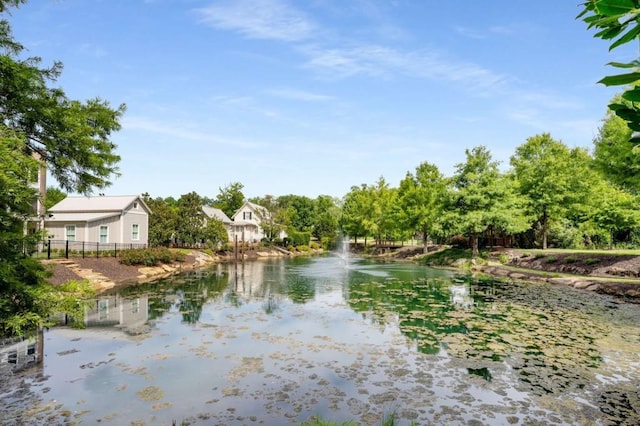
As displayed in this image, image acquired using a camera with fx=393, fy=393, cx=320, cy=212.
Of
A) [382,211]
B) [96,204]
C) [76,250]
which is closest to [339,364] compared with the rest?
[76,250]

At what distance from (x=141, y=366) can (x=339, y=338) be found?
571cm

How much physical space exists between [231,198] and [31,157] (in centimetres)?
7415

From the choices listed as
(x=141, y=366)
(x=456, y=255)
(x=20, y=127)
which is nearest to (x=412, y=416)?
(x=141, y=366)

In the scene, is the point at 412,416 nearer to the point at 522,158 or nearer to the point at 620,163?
the point at 620,163

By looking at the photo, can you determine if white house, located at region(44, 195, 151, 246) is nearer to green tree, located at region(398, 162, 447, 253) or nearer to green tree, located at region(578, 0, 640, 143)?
green tree, located at region(398, 162, 447, 253)

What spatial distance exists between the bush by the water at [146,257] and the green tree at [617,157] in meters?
30.1

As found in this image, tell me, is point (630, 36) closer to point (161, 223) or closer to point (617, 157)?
point (617, 157)

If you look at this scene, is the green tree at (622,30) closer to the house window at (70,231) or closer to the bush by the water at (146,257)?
the bush by the water at (146,257)

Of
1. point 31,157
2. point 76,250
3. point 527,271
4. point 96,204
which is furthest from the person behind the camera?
point 96,204

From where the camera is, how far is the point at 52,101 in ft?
30.1

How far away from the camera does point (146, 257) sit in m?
29.9

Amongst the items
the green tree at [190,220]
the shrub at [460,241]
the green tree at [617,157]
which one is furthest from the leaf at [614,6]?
the shrub at [460,241]

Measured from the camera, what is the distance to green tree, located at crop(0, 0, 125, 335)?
20.7ft

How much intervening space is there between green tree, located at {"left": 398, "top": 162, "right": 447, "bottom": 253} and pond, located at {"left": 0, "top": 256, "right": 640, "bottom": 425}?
1048 inches
